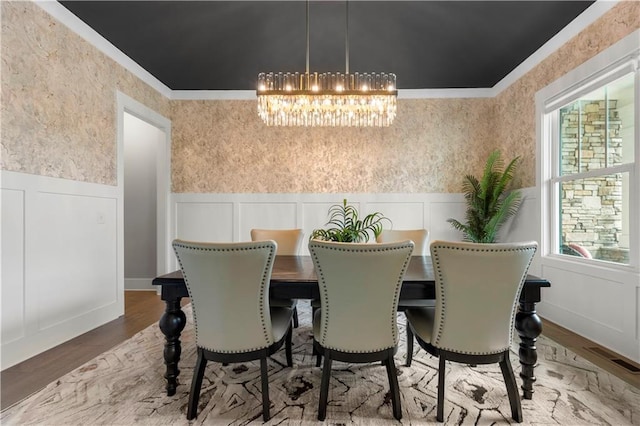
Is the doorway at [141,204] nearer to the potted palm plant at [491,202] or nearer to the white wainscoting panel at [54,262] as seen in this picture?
the white wainscoting panel at [54,262]

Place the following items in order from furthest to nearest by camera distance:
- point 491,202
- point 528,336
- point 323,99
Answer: point 491,202 → point 323,99 → point 528,336

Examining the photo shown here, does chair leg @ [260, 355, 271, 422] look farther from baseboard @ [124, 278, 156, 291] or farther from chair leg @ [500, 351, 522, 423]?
baseboard @ [124, 278, 156, 291]

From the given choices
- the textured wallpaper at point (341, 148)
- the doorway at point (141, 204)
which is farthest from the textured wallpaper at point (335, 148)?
the doorway at point (141, 204)

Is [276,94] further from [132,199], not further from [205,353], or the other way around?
[132,199]

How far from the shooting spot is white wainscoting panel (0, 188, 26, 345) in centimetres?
219

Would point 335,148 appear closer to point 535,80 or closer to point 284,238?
point 284,238

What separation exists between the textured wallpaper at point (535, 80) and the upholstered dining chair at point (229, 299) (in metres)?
3.06

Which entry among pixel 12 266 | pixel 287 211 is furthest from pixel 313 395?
pixel 287 211

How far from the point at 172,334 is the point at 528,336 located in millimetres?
1942

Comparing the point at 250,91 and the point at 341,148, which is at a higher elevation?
the point at 250,91

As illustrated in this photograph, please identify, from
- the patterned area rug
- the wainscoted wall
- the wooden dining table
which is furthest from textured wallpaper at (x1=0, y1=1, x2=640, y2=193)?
the wooden dining table

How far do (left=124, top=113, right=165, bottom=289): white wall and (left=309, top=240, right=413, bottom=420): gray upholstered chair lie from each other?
12.0 feet

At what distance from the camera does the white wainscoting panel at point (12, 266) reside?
86.0 inches

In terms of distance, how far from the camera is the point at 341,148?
4340 mm
